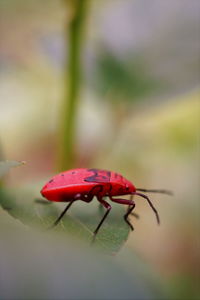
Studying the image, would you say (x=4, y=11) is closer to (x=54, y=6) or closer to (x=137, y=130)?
(x=54, y=6)

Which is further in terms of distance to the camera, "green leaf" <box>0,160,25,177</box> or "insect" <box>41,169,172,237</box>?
"insect" <box>41,169,172,237</box>

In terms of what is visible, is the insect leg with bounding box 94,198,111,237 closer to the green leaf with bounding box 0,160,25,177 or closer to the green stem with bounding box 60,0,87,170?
the green leaf with bounding box 0,160,25,177

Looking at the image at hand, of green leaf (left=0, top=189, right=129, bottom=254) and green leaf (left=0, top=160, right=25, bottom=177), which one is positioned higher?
green leaf (left=0, top=160, right=25, bottom=177)

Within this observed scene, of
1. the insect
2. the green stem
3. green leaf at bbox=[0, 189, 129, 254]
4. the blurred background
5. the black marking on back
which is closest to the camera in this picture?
green leaf at bbox=[0, 189, 129, 254]

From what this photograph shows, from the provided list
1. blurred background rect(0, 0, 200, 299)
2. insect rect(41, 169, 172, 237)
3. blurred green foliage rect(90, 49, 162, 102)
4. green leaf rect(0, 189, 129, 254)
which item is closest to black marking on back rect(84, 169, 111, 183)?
insect rect(41, 169, 172, 237)

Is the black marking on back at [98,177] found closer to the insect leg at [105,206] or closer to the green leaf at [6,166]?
the insect leg at [105,206]

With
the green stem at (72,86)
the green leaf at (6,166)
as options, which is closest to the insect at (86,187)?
the green leaf at (6,166)

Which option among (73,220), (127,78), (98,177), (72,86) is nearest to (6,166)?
(73,220)

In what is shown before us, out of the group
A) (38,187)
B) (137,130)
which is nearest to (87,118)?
(137,130)
